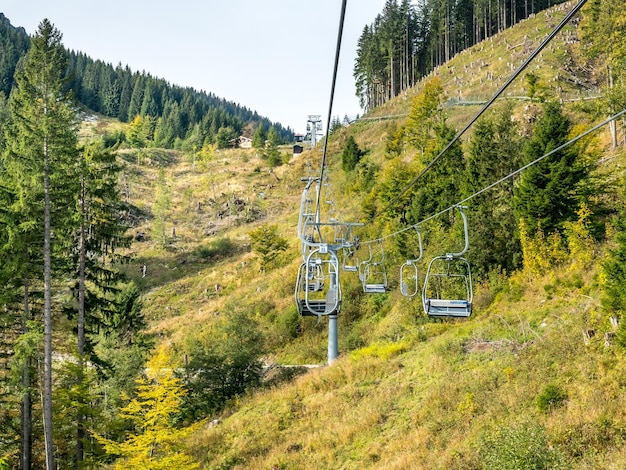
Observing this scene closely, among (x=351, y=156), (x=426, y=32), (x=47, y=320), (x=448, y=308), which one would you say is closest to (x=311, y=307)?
(x=448, y=308)

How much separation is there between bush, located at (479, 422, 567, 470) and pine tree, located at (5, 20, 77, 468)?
45.0 ft

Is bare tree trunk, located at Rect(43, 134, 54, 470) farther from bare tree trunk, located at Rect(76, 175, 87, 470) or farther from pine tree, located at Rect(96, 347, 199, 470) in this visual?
pine tree, located at Rect(96, 347, 199, 470)

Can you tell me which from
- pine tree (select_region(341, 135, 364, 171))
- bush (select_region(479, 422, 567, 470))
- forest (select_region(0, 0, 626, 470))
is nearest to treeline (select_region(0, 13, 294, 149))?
pine tree (select_region(341, 135, 364, 171))

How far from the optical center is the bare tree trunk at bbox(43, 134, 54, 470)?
14.1 meters

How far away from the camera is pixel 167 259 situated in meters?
50.5

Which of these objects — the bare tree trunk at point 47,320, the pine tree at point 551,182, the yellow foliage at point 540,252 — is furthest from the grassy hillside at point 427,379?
the bare tree trunk at point 47,320

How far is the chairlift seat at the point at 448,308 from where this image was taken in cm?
995

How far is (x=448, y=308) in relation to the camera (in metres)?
10.3

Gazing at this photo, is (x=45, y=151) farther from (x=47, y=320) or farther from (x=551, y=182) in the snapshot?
(x=551, y=182)

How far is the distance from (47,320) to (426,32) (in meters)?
75.9

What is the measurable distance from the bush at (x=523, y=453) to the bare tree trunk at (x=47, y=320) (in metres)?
13.3

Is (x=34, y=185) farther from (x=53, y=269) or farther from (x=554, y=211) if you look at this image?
(x=554, y=211)

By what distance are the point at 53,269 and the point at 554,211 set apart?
20.0m

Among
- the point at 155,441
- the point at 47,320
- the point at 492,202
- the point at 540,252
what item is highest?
the point at 492,202
